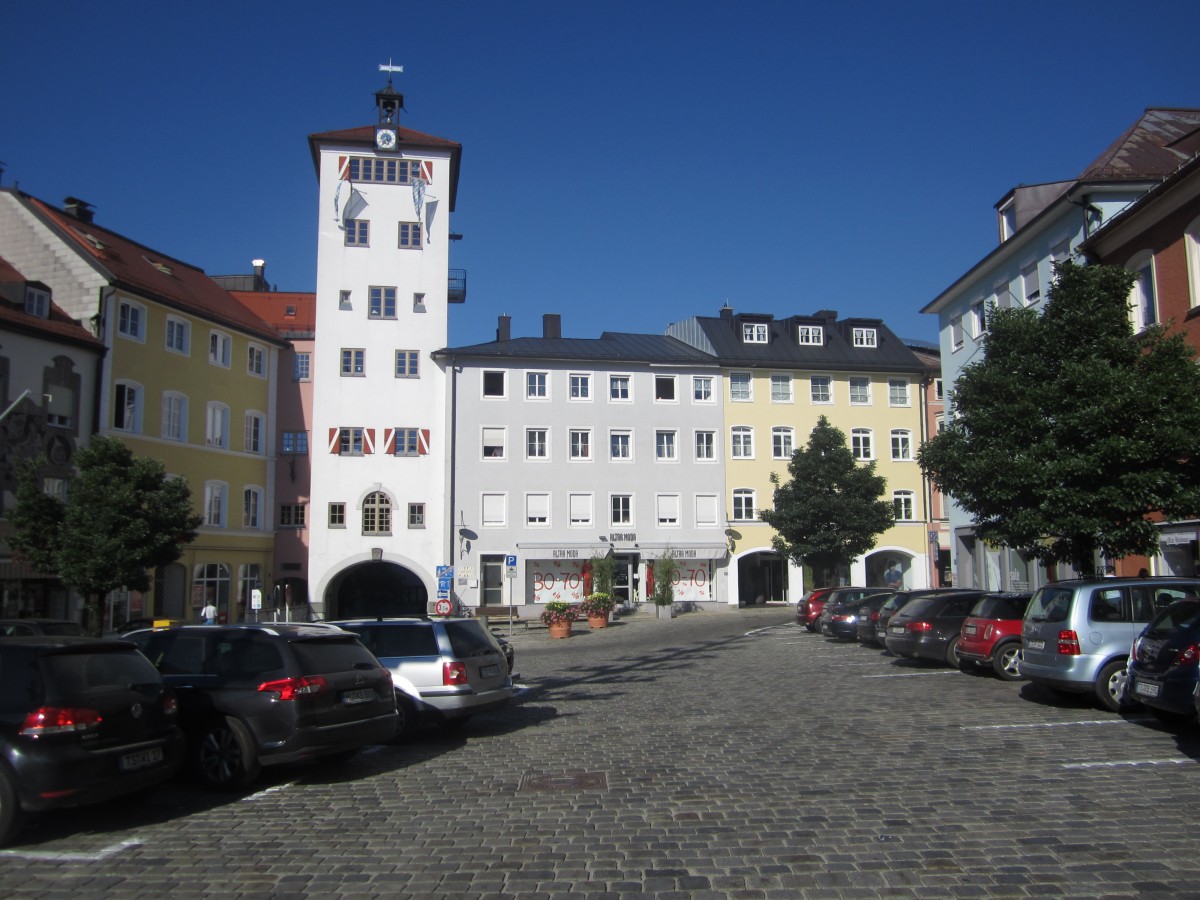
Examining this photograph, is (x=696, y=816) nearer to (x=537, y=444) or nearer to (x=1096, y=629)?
(x=1096, y=629)

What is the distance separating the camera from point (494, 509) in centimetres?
4825

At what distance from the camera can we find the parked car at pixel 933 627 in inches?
759

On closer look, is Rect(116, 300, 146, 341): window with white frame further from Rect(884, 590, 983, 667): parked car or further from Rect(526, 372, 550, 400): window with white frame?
Rect(884, 590, 983, 667): parked car

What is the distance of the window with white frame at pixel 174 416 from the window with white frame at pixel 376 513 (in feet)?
30.6

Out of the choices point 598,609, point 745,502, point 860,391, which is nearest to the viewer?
point 598,609

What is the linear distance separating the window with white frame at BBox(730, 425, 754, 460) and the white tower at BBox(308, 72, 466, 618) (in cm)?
1432

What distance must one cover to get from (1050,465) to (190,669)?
1487 cm

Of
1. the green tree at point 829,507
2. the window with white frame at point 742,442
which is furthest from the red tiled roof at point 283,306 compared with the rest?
the green tree at point 829,507

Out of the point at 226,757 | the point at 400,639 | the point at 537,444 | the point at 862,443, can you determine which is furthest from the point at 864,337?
the point at 226,757

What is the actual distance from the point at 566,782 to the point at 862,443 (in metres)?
45.6

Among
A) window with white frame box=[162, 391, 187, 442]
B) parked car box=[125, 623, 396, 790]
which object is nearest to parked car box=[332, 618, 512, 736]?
parked car box=[125, 623, 396, 790]

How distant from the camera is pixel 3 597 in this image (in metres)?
30.0

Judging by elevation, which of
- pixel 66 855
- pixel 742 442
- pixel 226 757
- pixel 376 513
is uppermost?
pixel 742 442

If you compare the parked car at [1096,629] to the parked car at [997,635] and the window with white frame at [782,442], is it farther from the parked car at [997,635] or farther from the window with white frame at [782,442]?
the window with white frame at [782,442]
